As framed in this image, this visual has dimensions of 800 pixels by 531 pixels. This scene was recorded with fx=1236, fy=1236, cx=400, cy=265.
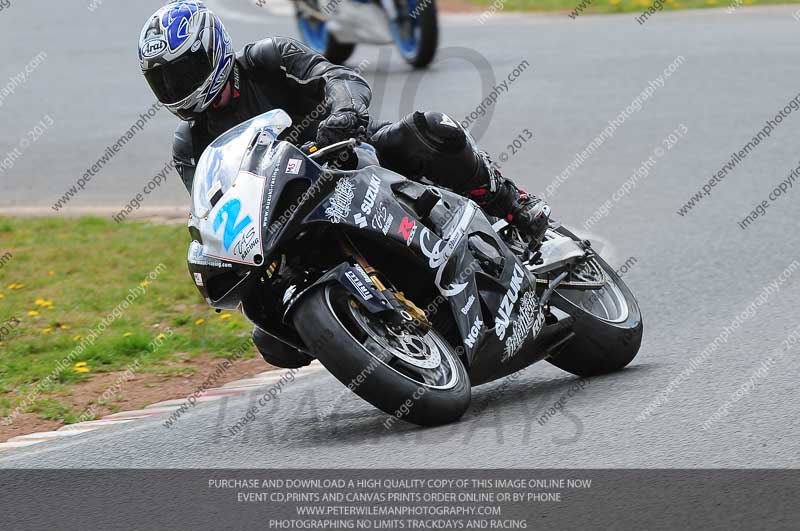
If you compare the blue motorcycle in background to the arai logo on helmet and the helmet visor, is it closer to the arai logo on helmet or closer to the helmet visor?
the helmet visor

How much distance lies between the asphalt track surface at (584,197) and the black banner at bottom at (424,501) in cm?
16

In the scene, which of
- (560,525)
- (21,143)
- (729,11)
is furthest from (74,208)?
(729,11)

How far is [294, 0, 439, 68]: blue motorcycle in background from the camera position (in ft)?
43.4

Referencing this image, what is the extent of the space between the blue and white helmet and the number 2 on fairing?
2.39 ft

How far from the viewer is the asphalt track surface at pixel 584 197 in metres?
4.49

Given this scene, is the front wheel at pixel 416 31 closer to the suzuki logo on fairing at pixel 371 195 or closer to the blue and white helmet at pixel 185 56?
the blue and white helmet at pixel 185 56

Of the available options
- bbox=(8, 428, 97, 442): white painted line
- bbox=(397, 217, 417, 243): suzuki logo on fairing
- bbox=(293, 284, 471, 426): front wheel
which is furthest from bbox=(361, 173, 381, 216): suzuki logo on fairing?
bbox=(8, 428, 97, 442): white painted line

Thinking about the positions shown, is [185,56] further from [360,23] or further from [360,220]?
[360,23]

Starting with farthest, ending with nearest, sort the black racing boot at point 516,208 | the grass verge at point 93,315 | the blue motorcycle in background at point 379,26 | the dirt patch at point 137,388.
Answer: the blue motorcycle in background at point 379,26 < the grass verge at point 93,315 < the dirt patch at point 137,388 < the black racing boot at point 516,208

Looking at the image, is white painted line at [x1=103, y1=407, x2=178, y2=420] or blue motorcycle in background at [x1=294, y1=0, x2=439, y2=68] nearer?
white painted line at [x1=103, y1=407, x2=178, y2=420]

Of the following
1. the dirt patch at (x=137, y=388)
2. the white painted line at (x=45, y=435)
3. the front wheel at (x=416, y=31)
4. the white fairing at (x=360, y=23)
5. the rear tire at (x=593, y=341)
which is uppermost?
the rear tire at (x=593, y=341)

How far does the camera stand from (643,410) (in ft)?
15.5

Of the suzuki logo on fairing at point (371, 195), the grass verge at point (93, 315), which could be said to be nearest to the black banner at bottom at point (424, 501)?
the suzuki logo on fairing at point (371, 195)

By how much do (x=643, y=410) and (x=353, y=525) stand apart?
4.94 ft
